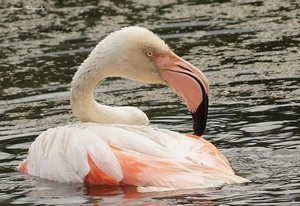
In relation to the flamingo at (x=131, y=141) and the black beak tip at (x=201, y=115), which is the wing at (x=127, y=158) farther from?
the black beak tip at (x=201, y=115)

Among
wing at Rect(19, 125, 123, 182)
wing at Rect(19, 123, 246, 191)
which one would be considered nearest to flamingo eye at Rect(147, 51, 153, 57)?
wing at Rect(19, 123, 246, 191)

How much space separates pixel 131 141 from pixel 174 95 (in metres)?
2.88

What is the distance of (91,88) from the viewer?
672 centimetres

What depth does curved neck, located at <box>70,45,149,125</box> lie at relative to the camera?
6691mm

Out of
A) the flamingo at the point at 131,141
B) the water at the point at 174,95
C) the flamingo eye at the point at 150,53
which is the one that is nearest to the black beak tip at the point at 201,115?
the flamingo at the point at 131,141

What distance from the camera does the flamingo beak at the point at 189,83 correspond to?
A: 6.45 metres

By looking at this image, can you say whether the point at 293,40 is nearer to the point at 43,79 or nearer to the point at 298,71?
the point at 298,71

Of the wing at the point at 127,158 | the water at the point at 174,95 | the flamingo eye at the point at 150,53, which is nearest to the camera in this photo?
the wing at the point at 127,158

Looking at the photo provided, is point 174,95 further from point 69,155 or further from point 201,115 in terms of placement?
point 69,155

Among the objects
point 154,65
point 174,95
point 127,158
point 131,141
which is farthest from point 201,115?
point 174,95

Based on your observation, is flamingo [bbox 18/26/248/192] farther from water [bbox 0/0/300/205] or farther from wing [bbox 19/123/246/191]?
water [bbox 0/0/300/205]

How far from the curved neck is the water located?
2.35 ft

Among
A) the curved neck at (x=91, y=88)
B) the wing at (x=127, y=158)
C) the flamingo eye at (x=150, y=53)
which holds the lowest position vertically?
the wing at (x=127, y=158)

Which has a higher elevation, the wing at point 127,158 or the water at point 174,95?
the wing at point 127,158
